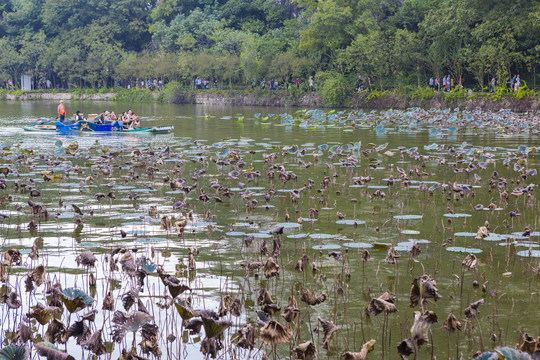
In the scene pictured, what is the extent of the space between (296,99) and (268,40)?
46.0 ft

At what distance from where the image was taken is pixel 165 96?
217ft

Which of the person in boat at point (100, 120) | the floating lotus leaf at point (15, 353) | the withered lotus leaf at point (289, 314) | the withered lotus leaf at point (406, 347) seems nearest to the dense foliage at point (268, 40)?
the person in boat at point (100, 120)

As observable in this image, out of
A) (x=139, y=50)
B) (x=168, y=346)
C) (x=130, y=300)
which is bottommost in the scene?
(x=168, y=346)

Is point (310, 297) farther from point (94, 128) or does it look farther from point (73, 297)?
point (94, 128)

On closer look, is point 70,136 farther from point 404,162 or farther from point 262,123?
point 404,162

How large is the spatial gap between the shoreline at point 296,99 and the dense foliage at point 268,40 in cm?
185

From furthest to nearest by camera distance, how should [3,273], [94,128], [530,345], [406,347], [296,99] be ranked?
[296,99] → [94,128] → [3,273] → [406,347] → [530,345]

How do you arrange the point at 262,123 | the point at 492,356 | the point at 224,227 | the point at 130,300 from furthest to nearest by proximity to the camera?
the point at 262,123 → the point at 224,227 → the point at 130,300 → the point at 492,356

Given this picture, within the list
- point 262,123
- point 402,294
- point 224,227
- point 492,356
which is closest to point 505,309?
point 402,294

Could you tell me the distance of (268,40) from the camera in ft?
212

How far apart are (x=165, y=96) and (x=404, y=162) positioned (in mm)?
52810

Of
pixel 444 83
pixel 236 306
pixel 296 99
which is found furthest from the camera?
pixel 296 99

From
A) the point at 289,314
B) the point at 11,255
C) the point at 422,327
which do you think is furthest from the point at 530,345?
the point at 11,255

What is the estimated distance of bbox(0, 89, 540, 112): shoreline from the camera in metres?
36.2
